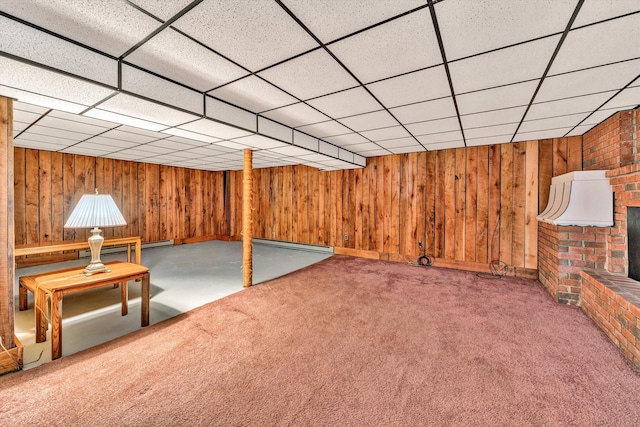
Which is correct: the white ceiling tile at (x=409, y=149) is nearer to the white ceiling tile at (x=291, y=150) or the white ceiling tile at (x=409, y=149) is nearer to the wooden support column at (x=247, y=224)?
the white ceiling tile at (x=291, y=150)

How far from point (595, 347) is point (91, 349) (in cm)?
426

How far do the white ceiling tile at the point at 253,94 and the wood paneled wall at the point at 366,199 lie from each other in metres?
3.46

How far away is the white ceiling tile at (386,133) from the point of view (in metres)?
3.55

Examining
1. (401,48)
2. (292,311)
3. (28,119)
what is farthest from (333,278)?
(28,119)

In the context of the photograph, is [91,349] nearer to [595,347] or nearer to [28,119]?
[28,119]

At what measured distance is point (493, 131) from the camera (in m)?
3.65

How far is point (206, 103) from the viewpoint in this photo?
247 cm

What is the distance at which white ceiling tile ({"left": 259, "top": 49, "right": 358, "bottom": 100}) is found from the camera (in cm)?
182

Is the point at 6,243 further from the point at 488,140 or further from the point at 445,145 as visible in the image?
the point at 488,140

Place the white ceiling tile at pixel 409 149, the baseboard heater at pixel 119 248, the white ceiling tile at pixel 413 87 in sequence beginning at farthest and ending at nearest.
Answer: the baseboard heater at pixel 119 248, the white ceiling tile at pixel 409 149, the white ceiling tile at pixel 413 87

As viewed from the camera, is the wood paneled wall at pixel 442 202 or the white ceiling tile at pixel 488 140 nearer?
the white ceiling tile at pixel 488 140

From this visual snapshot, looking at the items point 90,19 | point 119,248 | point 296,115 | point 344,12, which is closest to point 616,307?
point 344,12

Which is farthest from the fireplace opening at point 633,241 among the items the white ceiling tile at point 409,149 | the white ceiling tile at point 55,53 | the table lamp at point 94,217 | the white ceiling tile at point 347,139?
the table lamp at point 94,217

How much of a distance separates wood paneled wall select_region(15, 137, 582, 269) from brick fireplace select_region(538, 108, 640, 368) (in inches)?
31.9
